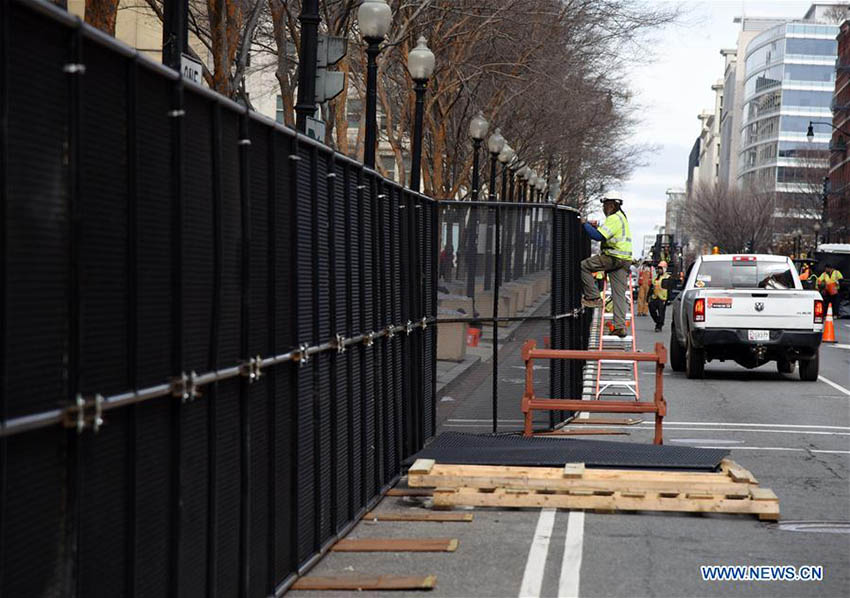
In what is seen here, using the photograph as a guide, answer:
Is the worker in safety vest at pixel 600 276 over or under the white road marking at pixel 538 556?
over

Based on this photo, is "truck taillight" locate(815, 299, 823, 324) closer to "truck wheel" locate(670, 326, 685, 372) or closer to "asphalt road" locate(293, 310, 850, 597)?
"truck wheel" locate(670, 326, 685, 372)

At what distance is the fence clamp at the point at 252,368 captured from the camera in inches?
290

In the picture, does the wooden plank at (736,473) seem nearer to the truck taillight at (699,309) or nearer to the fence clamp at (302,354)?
the fence clamp at (302,354)

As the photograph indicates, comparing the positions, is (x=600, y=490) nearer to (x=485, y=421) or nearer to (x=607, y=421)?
(x=485, y=421)

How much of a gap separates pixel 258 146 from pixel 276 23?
1782 cm

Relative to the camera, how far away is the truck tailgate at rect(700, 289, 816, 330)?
23.3 metres

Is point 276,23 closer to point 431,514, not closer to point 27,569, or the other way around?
point 431,514

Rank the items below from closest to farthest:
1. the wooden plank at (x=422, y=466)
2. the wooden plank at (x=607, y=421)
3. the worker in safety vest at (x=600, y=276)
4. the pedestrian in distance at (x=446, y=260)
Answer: the wooden plank at (x=422, y=466) → the pedestrian in distance at (x=446, y=260) → the wooden plank at (x=607, y=421) → the worker in safety vest at (x=600, y=276)

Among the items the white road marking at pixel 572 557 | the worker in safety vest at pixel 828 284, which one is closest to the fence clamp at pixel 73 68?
the white road marking at pixel 572 557

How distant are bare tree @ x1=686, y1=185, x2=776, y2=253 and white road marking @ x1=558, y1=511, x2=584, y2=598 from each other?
476ft

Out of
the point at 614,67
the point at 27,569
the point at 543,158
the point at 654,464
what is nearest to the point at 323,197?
the point at 654,464

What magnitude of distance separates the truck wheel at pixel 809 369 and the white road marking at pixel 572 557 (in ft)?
46.5

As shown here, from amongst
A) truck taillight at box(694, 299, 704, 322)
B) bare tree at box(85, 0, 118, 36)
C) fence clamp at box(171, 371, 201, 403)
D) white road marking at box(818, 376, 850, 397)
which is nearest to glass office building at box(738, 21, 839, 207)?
white road marking at box(818, 376, 850, 397)

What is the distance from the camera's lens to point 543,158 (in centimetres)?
6706
